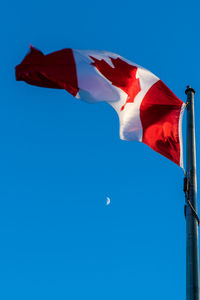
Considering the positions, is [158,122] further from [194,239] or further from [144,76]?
[194,239]

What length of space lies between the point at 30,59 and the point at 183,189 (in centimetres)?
522

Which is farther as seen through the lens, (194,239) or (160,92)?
(160,92)

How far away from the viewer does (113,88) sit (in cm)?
1389

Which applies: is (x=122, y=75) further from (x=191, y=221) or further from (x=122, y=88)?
Answer: (x=191, y=221)

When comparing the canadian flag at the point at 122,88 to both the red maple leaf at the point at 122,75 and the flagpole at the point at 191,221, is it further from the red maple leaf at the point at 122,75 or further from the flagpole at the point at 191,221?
the flagpole at the point at 191,221

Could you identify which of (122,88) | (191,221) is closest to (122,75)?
(122,88)

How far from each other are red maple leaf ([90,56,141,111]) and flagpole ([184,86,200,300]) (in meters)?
1.83

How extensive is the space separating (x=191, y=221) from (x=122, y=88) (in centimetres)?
492

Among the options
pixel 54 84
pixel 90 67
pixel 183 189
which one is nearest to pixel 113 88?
pixel 90 67

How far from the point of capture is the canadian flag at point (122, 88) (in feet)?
42.5

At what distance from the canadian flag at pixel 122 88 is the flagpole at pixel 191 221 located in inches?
20.8

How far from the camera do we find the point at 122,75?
14.3 meters

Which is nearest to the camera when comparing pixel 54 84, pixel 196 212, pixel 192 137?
pixel 196 212

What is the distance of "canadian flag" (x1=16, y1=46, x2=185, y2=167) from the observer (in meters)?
13.0
